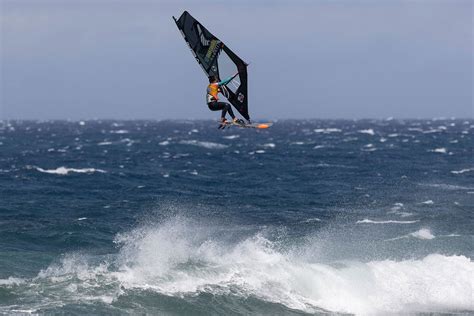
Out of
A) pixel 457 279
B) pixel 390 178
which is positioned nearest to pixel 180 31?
pixel 457 279

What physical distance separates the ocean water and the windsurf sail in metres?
6.40

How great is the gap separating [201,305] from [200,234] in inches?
431

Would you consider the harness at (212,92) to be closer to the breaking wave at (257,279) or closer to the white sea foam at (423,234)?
the breaking wave at (257,279)

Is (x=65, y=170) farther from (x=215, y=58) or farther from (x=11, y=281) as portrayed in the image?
(x=215, y=58)

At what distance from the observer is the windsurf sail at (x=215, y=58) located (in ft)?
73.8

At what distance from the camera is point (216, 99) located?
2216 centimetres

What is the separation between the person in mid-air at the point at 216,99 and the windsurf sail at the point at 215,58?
0.29 meters

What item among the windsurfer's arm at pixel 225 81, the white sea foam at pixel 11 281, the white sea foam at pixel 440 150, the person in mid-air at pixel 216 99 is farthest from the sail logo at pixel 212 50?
the white sea foam at pixel 440 150

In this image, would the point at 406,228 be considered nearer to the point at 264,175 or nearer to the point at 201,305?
the point at 201,305

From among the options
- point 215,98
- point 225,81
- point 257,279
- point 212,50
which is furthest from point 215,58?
point 257,279

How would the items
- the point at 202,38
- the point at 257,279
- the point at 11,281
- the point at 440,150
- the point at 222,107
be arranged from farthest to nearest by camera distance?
the point at 440,150 < the point at 257,279 < the point at 11,281 < the point at 202,38 < the point at 222,107

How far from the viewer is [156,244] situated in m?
28.7

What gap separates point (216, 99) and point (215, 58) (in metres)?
1.32

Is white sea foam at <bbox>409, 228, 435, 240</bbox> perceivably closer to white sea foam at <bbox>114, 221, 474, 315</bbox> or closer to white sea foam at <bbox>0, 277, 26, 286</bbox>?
white sea foam at <bbox>114, 221, 474, 315</bbox>
